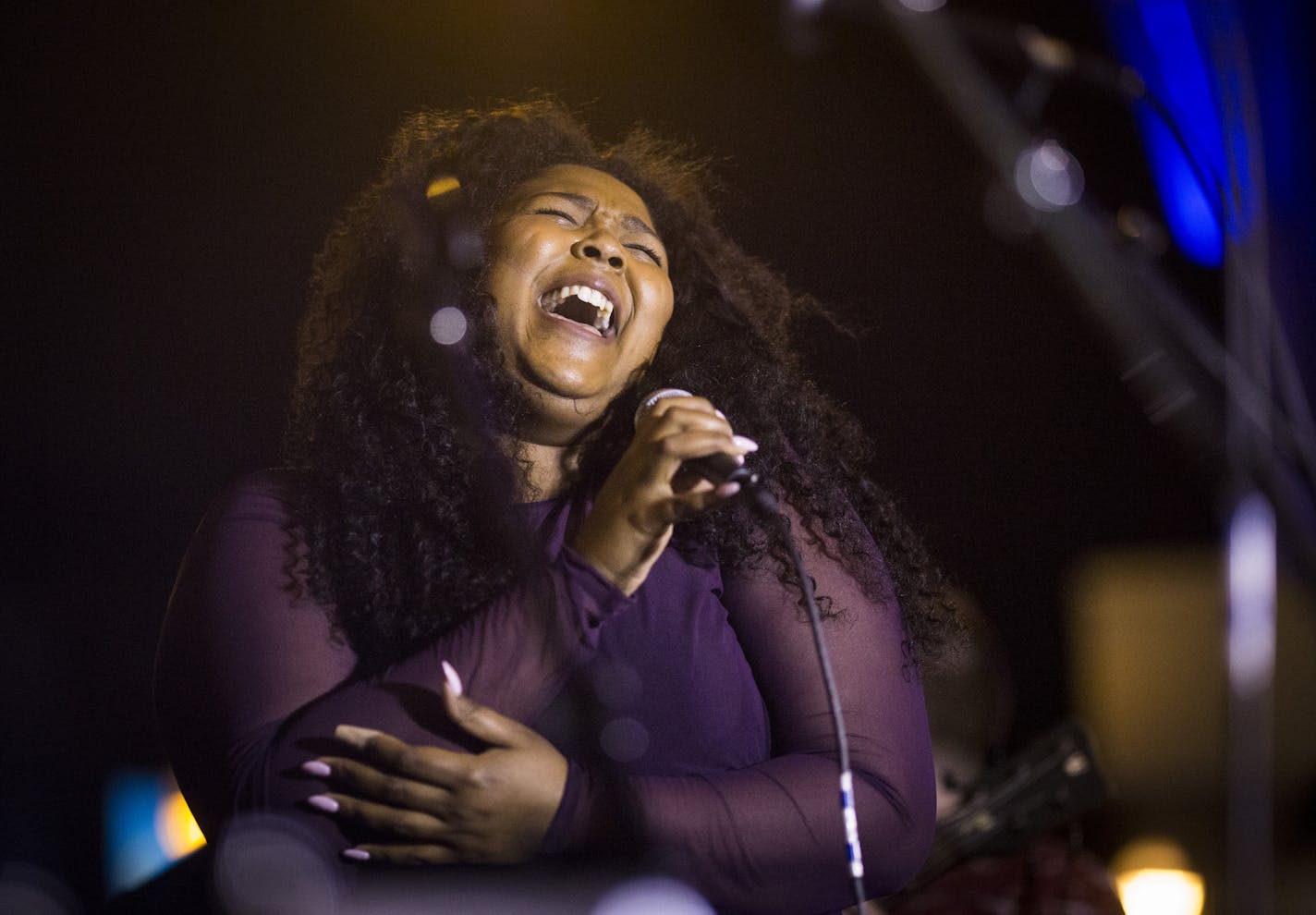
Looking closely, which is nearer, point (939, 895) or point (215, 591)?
point (215, 591)

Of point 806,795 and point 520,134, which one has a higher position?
point 520,134

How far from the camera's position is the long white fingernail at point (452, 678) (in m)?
1.37

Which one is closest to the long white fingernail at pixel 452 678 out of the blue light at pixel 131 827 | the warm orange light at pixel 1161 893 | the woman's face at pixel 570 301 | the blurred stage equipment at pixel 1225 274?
the woman's face at pixel 570 301

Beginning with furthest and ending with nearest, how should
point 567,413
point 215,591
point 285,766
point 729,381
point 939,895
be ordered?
point 939,895, point 729,381, point 567,413, point 215,591, point 285,766

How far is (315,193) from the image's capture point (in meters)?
1.96

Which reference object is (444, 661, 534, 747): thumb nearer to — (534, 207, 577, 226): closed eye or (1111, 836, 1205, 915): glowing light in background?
(534, 207, 577, 226): closed eye

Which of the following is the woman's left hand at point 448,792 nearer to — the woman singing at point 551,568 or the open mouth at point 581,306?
A: the woman singing at point 551,568

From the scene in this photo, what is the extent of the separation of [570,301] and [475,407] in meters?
0.22

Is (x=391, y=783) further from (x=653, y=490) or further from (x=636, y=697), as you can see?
(x=653, y=490)

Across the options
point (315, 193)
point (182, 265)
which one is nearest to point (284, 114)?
point (315, 193)

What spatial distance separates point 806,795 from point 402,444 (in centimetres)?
79

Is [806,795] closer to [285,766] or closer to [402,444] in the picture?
[285,766]

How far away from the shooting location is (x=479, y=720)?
134cm

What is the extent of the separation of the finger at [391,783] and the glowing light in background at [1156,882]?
2.64 meters
